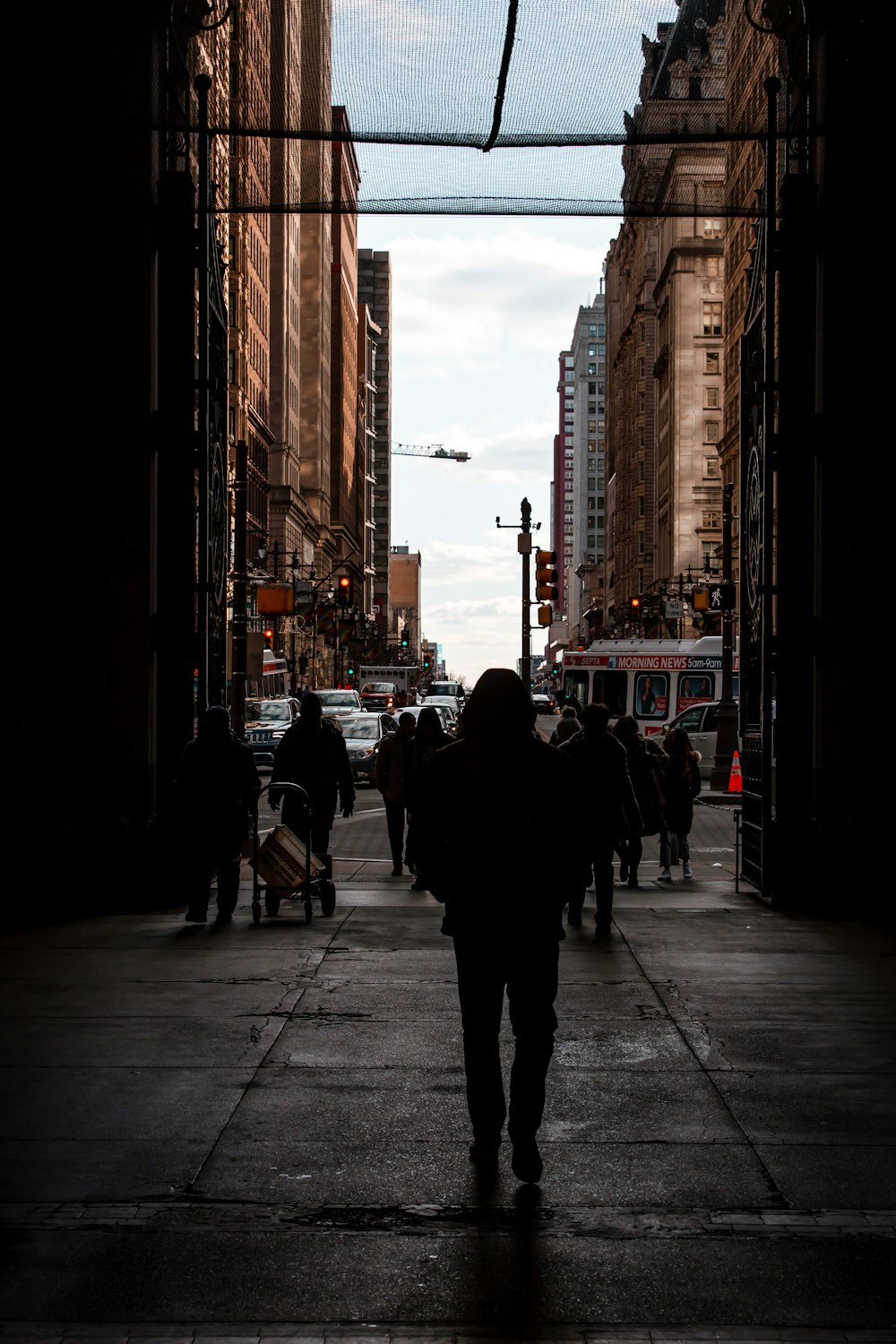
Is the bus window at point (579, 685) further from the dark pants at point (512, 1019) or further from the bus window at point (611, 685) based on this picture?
the dark pants at point (512, 1019)

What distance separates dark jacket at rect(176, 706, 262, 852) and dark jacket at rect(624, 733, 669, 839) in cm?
486

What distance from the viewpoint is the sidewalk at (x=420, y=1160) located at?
188 inches

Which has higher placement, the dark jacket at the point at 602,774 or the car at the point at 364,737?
the dark jacket at the point at 602,774

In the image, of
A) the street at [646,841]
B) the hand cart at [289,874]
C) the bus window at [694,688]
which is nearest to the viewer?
the hand cart at [289,874]

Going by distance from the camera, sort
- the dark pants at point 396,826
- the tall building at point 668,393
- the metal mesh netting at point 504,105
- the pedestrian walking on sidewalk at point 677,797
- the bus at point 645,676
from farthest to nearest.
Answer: the tall building at point 668,393 < the bus at point 645,676 < the dark pants at point 396,826 < the pedestrian walking on sidewalk at point 677,797 < the metal mesh netting at point 504,105

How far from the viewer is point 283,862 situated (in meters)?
13.8

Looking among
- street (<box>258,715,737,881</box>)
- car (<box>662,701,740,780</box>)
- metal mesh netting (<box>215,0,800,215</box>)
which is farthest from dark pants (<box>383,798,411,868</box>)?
car (<box>662,701,740,780</box>)

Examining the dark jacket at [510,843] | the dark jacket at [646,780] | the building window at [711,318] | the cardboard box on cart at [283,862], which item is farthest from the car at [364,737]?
the building window at [711,318]

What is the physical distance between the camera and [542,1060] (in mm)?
5996

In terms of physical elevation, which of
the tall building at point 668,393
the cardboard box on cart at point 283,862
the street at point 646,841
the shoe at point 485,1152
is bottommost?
the street at point 646,841

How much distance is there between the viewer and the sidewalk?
477cm

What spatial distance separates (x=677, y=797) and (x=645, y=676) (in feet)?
102

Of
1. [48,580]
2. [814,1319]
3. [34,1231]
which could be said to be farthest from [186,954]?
[814,1319]

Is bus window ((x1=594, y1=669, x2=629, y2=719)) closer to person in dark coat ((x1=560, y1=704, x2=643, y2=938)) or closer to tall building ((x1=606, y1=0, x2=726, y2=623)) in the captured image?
tall building ((x1=606, y1=0, x2=726, y2=623))
